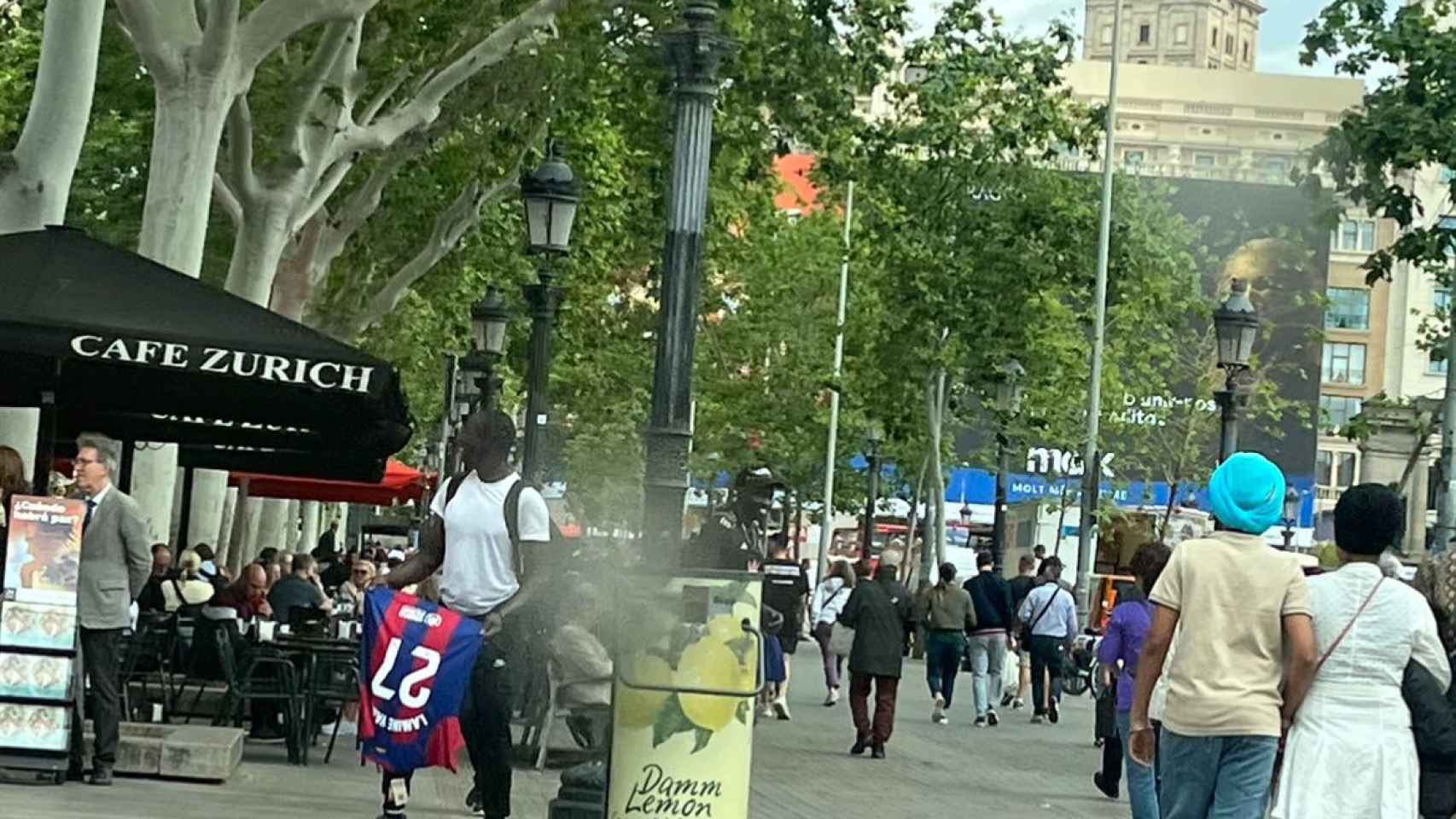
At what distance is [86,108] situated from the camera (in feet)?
61.9

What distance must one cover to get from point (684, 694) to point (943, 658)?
20.1 metres

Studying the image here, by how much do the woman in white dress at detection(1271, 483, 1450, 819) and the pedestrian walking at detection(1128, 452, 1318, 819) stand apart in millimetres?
97

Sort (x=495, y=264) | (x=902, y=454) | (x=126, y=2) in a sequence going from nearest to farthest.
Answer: (x=126, y=2) < (x=495, y=264) < (x=902, y=454)

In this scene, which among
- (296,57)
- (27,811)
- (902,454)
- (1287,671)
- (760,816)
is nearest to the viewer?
(1287,671)

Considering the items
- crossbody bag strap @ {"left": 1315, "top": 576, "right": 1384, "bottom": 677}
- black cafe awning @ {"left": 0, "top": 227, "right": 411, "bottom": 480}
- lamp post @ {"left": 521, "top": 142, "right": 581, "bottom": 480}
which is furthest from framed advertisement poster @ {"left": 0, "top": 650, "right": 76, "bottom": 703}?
lamp post @ {"left": 521, "top": 142, "right": 581, "bottom": 480}

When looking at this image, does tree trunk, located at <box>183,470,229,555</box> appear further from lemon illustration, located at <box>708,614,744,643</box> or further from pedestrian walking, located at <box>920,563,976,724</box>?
lemon illustration, located at <box>708,614,744,643</box>

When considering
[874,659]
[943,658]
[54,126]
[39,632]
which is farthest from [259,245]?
[39,632]

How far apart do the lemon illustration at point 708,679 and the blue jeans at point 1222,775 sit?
256cm

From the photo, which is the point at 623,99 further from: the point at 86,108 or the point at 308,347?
the point at 308,347

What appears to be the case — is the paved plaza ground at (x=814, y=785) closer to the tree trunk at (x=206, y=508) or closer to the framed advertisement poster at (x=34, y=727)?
the framed advertisement poster at (x=34, y=727)

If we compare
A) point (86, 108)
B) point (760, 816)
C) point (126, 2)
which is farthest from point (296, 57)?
point (760, 816)

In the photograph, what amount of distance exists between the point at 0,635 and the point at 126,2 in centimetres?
928

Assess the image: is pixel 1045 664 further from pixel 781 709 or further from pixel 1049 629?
pixel 781 709

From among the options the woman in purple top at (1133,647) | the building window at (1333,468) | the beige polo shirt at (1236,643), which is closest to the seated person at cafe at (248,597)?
the woman in purple top at (1133,647)
